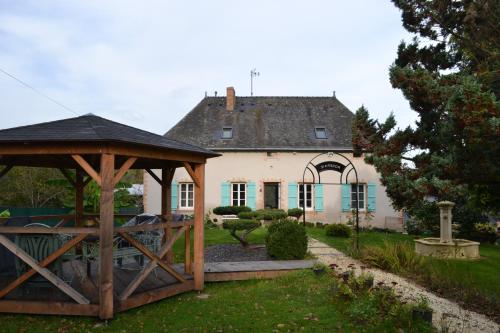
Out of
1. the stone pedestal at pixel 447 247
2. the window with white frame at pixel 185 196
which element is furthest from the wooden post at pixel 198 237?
the window with white frame at pixel 185 196

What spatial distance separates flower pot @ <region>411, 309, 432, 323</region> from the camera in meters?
4.60

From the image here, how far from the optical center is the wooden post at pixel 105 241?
512 cm

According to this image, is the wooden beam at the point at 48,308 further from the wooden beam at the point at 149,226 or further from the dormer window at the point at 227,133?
the dormer window at the point at 227,133

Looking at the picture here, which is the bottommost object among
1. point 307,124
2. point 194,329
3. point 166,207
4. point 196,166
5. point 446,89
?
point 194,329

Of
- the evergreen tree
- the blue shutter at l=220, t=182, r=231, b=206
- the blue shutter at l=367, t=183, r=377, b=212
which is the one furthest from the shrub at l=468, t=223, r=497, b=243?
the blue shutter at l=220, t=182, r=231, b=206

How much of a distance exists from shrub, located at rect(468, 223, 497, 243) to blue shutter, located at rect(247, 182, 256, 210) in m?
9.61

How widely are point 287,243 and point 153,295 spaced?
149 inches

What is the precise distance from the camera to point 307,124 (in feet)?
67.1

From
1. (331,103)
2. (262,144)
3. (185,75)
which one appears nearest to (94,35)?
(185,75)

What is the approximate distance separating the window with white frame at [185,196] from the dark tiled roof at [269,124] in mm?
2351

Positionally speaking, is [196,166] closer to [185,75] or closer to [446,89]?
[446,89]

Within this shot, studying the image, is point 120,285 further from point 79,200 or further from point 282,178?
point 282,178

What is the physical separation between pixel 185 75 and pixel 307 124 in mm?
7280

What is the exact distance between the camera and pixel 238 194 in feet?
62.3
